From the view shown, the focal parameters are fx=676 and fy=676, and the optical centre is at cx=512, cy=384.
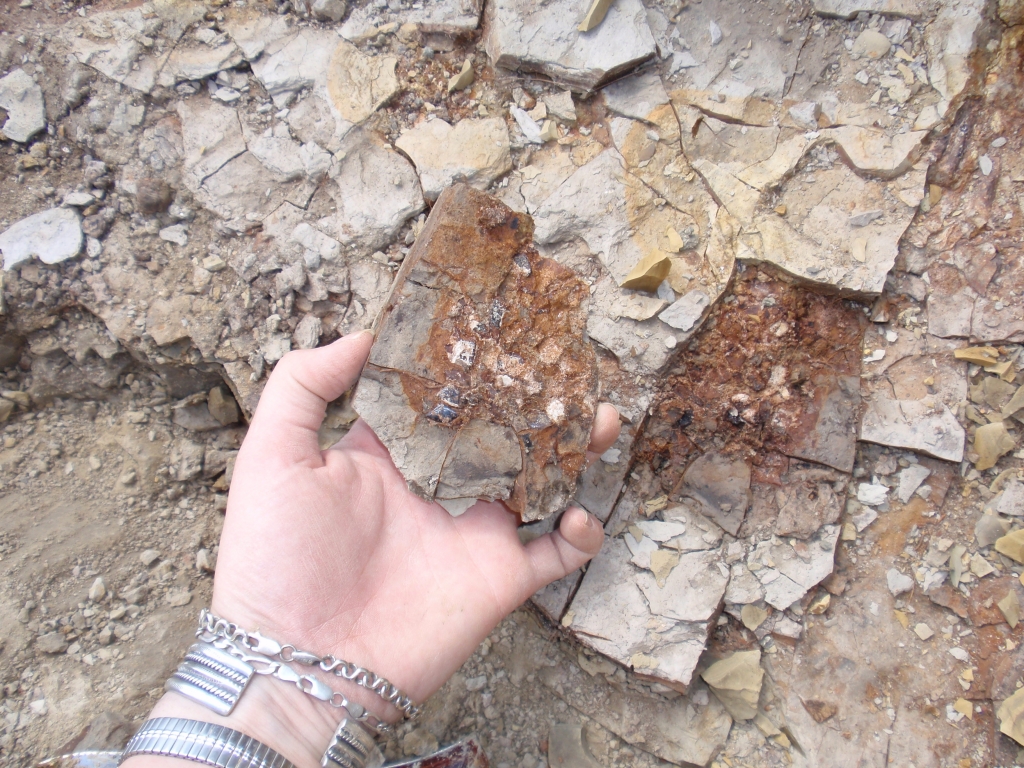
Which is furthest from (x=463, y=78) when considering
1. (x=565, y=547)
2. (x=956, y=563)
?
(x=956, y=563)

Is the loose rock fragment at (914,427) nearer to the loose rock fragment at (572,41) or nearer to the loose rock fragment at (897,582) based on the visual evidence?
the loose rock fragment at (897,582)

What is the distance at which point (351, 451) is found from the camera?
1914mm

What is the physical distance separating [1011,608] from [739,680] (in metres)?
0.80

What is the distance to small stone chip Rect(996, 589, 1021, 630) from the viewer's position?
6.42 ft

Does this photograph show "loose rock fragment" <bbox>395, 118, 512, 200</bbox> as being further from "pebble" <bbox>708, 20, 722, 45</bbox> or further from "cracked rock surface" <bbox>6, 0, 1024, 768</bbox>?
"pebble" <bbox>708, 20, 722, 45</bbox>

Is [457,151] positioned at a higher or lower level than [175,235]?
lower

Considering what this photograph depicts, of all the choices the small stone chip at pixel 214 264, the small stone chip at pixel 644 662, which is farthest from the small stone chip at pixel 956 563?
the small stone chip at pixel 214 264

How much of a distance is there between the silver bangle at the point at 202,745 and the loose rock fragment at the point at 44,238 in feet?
5.26

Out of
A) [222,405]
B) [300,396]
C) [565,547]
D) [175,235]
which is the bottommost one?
[565,547]

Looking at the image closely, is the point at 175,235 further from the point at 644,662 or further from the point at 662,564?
the point at 644,662

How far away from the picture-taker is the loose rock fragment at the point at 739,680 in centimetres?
208

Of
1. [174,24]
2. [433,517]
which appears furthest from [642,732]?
[174,24]

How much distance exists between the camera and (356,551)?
69.6 inches

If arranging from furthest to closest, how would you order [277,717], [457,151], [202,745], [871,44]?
[457,151] → [871,44] → [277,717] → [202,745]
